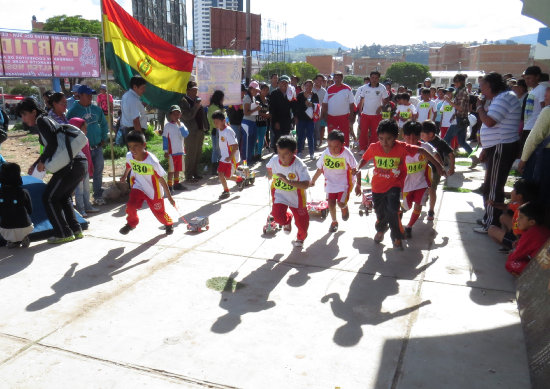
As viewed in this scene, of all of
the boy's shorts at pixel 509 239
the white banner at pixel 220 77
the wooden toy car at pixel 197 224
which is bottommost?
the wooden toy car at pixel 197 224

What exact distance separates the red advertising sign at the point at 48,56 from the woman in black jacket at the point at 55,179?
18722 millimetres

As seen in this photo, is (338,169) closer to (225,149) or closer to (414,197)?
(414,197)

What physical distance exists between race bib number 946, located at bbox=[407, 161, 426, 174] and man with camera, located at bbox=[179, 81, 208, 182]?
15.3 feet

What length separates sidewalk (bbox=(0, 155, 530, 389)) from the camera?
10.3 feet

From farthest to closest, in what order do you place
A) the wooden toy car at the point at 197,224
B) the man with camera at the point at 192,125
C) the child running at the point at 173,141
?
the man with camera at the point at 192,125
the child running at the point at 173,141
the wooden toy car at the point at 197,224

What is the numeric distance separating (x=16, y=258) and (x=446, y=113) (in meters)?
9.99

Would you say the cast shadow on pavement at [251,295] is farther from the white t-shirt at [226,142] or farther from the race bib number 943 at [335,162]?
the white t-shirt at [226,142]

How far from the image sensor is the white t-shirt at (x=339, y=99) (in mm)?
10914

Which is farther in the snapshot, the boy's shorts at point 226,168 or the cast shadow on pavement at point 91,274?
the boy's shorts at point 226,168

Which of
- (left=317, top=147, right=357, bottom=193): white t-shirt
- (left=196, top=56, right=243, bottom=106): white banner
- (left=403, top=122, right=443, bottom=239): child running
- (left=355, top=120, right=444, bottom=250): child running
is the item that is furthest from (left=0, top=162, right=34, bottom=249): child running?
(left=196, top=56, right=243, bottom=106): white banner

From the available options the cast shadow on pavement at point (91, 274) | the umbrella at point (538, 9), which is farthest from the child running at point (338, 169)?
the umbrella at point (538, 9)

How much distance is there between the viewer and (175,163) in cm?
838

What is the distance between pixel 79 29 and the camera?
55688 millimetres

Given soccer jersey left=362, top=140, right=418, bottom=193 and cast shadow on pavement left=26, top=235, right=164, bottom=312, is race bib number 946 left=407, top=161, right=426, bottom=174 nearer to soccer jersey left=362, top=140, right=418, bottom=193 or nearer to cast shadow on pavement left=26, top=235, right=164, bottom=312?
soccer jersey left=362, top=140, right=418, bottom=193
